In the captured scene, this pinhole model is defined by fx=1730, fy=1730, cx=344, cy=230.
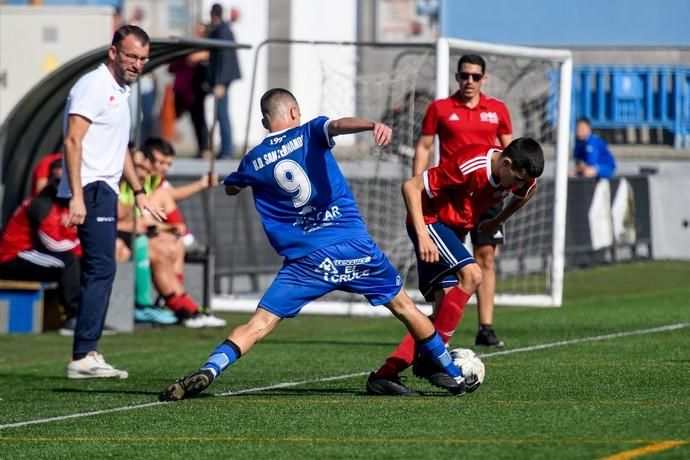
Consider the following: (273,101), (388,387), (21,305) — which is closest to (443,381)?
(388,387)

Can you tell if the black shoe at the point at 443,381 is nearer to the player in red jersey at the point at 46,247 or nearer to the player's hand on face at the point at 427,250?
the player's hand on face at the point at 427,250

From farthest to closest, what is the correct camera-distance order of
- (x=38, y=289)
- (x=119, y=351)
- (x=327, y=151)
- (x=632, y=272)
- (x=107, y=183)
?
(x=632, y=272) → (x=38, y=289) → (x=119, y=351) → (x=107, y=183) → (x=327, y=151)

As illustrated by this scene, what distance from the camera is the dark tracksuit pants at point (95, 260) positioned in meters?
11.1

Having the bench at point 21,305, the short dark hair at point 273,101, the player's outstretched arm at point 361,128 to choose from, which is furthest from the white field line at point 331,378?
the bench at point 21,305

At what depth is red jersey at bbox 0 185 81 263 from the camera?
15.0m

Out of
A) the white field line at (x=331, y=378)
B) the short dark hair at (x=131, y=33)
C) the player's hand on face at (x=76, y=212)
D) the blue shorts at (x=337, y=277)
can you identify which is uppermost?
the short dark hair at (x=131, y=33)

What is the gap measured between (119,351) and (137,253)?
7.54 feet

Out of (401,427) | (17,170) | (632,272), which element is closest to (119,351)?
(17,170)

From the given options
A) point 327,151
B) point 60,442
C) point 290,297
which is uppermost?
point 327,151

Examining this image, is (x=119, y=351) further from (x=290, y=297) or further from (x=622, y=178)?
(x=622, y=178)

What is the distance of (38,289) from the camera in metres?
15.1

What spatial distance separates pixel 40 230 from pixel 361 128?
684 cm

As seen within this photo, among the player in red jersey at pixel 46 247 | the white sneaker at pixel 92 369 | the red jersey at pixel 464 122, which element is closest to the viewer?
the white sneaker at pixel 92 369

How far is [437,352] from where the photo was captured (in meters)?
9.58
